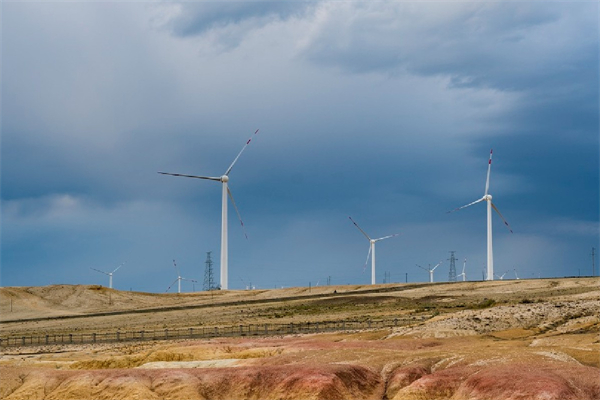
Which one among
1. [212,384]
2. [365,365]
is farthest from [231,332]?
[212,384]

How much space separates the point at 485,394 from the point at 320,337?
43430 millimetres

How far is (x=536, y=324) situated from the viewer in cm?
8838

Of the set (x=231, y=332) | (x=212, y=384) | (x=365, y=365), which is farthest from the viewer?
(x=231, y=332)

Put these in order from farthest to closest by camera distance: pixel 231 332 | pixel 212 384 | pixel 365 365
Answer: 1. pixel 231 332
2. pixel 365 365
3. pixel 212 384

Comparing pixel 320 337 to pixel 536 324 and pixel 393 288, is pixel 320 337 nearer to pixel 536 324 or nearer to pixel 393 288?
pixel 536 324

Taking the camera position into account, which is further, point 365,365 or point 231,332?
point 231,332

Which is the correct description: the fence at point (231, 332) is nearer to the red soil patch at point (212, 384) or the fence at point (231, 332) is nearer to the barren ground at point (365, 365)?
the barren ground at point (365, 365)

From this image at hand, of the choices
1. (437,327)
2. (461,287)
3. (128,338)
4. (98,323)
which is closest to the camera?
(437,327)

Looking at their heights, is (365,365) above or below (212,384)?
above

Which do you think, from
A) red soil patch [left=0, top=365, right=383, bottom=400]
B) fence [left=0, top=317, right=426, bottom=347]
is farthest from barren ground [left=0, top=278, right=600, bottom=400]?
fence [left=0, top=317, right=426, bottom=347]

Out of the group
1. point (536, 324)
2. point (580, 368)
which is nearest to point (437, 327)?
point (536, 324)

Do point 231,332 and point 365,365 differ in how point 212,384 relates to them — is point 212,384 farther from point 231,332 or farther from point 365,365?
point 231,332

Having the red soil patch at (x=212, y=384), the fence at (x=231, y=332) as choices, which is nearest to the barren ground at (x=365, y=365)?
the red soil patch at (x=212, y=384)

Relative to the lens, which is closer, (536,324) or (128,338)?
(536,324)
